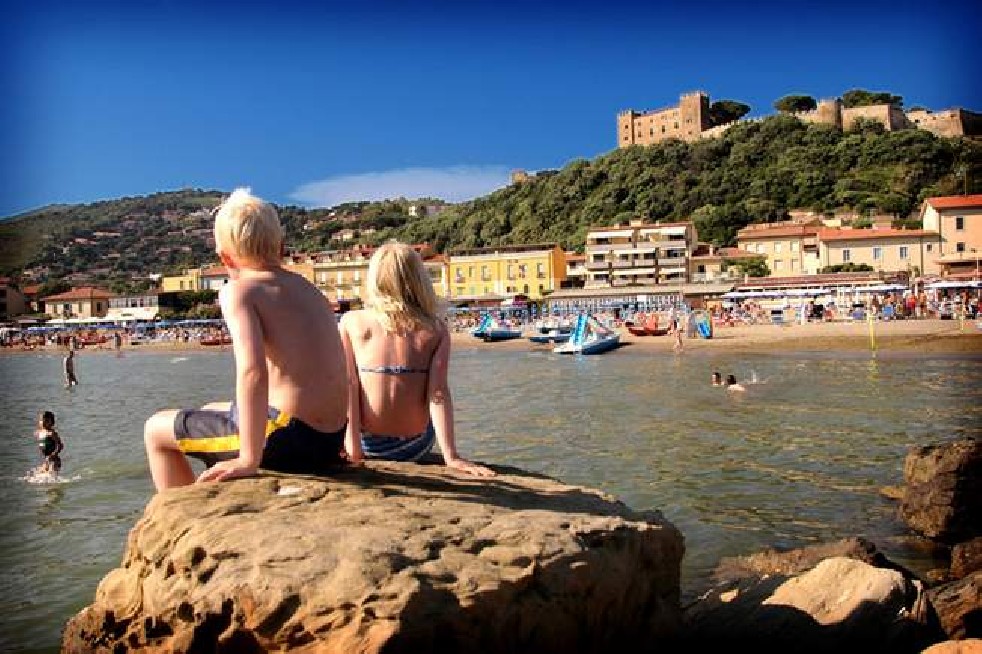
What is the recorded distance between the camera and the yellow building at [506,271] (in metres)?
78.8

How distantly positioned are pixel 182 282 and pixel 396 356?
92844mm

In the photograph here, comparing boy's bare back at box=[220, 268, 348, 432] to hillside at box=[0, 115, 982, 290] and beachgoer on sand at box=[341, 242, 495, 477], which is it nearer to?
beachgoer on sand at box=[341, 242, 495, 477]

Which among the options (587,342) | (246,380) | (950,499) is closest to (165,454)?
(246,380)

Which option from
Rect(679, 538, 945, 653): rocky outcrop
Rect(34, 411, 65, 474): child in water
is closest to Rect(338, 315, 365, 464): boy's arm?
Rect(679, 538, 945, 653): rocky outcrop

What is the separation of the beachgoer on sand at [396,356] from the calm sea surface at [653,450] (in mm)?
2489

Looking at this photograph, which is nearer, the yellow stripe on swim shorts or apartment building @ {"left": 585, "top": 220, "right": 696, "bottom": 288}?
the yellow stripe on swim shorts

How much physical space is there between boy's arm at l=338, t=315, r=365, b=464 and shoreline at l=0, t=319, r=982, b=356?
31868mm

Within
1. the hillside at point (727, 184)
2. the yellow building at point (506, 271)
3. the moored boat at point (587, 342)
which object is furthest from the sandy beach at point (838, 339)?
the hillside at point (727, 184)

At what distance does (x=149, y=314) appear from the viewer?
263ft

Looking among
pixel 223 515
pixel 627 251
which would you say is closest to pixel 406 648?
pixel 223 515

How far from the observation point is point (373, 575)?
2.62 meters

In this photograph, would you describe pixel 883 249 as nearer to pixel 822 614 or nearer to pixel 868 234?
pixel 868 234

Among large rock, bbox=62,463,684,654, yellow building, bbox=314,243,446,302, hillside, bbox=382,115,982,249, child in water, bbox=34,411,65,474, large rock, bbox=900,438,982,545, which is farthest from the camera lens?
hillside, bbox=382,115,982,249

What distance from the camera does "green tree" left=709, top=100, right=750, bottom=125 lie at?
128 meters
